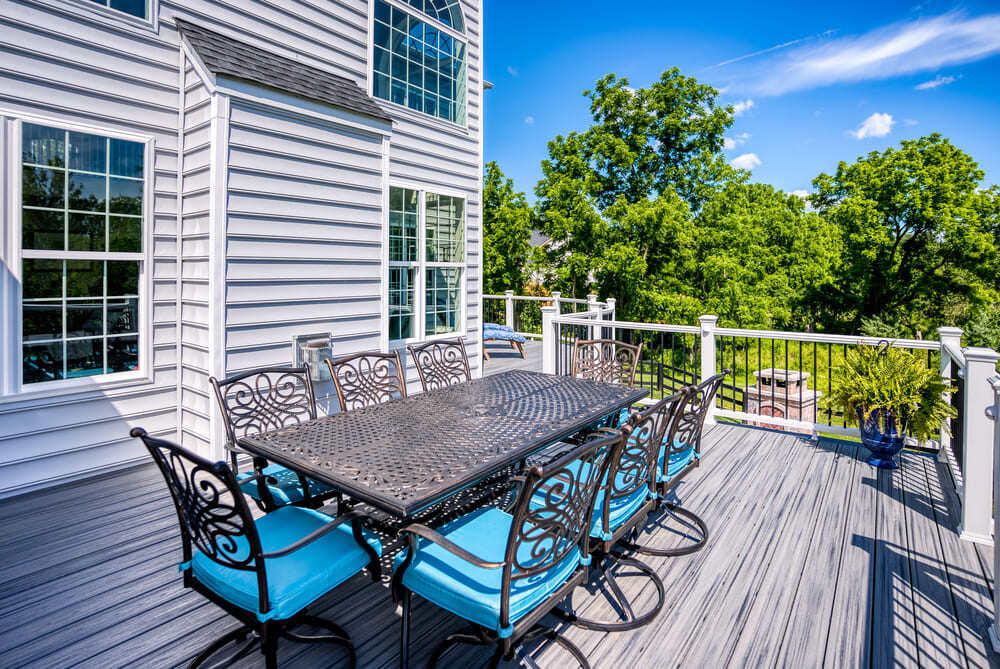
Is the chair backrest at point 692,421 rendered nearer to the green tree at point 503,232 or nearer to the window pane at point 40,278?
the window pane at point 40,278

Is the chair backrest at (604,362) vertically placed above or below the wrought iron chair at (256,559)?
above

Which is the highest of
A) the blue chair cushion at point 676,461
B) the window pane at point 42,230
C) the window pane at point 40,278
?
the window pane at point 42,230

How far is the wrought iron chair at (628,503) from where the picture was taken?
2.17 meters

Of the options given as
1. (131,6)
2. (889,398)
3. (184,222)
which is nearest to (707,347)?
(889,398)

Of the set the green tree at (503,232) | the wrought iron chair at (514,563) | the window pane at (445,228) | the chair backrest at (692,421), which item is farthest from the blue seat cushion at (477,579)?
the green tree at (503,232)

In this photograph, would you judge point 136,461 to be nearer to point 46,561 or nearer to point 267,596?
point 46,561

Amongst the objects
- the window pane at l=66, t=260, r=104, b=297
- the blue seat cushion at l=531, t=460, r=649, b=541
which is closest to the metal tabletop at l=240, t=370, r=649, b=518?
the blue seat cushion at l=531, t=460, r=649, b=541

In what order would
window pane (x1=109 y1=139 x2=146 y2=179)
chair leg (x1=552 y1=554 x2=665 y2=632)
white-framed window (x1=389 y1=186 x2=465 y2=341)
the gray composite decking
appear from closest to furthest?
1. the gray composite decking
2. chair leg (x1=552 y1=554 x2=665 y2=632)
3. window pane (x1=109 y1=139 x2=146 y2=179)
4. white-framed window (x1=389 y1=186 x2=465 y2=341)

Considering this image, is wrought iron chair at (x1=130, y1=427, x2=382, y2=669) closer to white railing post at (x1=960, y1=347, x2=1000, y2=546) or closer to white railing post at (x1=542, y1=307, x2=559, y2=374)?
white railing post at (x1=960, y1=347, x2=1000, y2=546)

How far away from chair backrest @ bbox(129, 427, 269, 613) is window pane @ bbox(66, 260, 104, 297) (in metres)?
2.72

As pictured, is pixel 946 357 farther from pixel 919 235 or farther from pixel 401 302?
pixel 919 235

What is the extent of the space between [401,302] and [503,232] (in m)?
13.3

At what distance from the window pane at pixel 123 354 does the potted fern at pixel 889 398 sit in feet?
18.6

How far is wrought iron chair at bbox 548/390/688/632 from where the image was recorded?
7.11 feet
